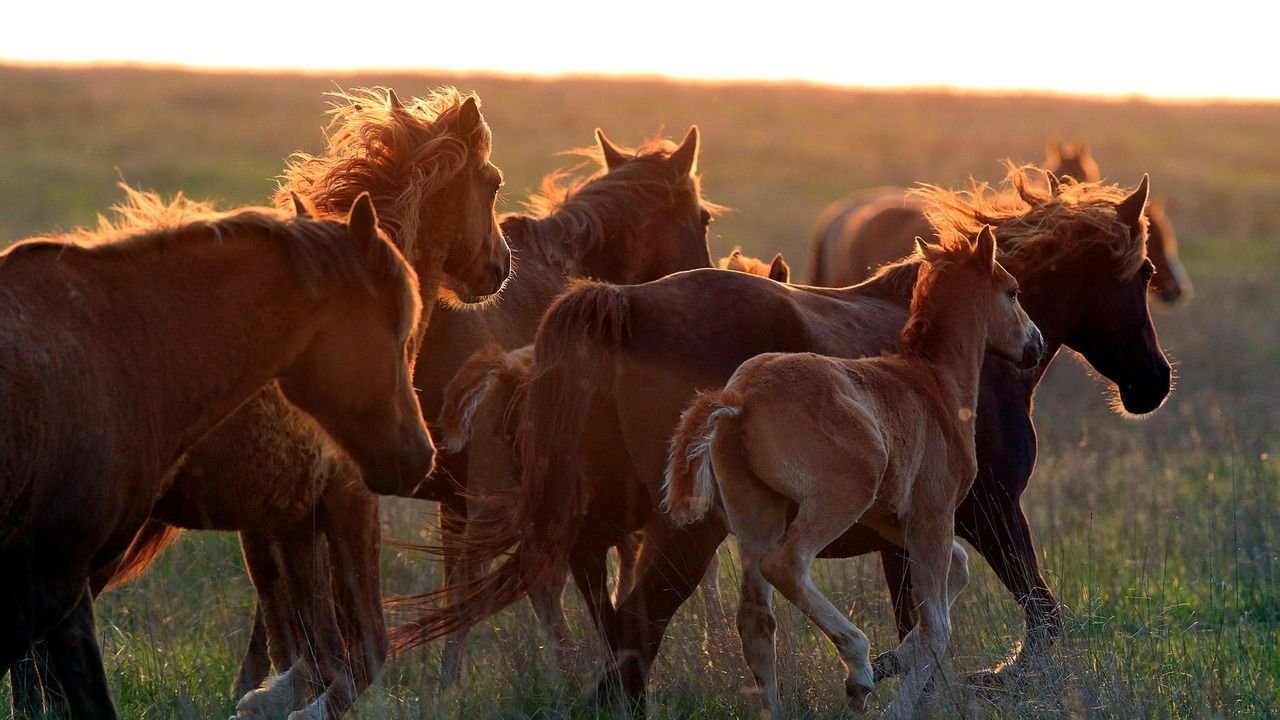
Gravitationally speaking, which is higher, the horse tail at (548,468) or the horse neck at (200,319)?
the horse neck at (200,319)

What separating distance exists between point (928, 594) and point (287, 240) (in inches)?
85.7

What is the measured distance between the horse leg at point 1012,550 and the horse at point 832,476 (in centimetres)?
44

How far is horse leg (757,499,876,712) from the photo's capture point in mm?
4320

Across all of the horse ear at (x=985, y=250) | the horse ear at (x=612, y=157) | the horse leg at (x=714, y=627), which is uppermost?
the horse ear at (x=985, y=250)

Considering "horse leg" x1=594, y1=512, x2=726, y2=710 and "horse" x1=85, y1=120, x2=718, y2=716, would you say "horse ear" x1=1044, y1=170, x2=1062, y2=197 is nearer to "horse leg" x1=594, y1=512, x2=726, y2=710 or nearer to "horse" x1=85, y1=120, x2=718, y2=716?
"horse" x1=85, y1=120, x2=718, y2=716

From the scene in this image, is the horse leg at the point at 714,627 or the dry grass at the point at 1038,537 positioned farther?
the horse leg at the point at 714,627

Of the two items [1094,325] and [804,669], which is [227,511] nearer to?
[804,669]

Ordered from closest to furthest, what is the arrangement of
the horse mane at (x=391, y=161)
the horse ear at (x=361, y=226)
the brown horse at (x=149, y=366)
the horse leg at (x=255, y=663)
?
the brown horse at (x=149, y=366)
the horse ear at (x=361, y=226)
the horse mane at (x=391, y=161)
the horse leg at (x=255, y=663)

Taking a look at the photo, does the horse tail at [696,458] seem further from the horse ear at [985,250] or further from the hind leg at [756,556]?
the horse ear at [985,250]

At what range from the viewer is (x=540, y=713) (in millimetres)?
4844

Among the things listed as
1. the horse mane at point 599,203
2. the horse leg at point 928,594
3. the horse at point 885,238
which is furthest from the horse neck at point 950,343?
the horse at point 885,238

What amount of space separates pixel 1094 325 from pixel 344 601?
3.15 metres

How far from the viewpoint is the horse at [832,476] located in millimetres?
4344

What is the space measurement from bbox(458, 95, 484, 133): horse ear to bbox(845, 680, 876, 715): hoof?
101 inches
